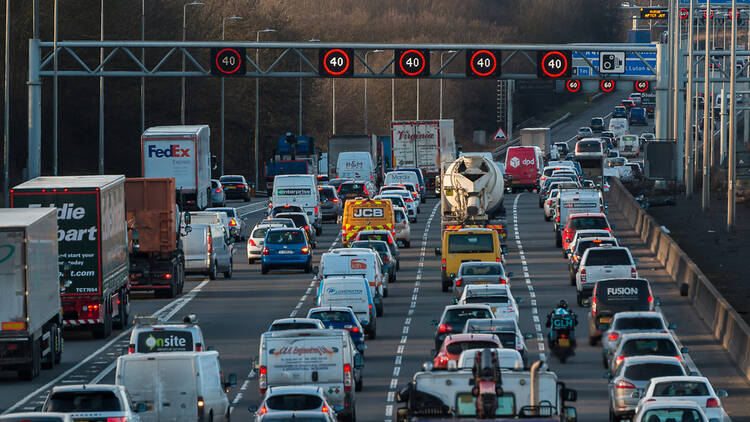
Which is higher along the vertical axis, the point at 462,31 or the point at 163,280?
the point at 462,31

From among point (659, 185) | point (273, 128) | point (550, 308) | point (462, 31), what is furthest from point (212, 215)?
point (462, 31)

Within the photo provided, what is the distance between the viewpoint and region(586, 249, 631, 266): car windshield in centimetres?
4203

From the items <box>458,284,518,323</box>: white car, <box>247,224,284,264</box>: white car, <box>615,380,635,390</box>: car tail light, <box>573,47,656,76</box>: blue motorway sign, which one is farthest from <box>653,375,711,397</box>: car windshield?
<box>573,47,656,76</box>: blue motorway sign

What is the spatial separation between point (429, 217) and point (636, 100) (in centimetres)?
9725

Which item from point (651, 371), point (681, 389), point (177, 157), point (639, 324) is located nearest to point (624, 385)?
point (651, 371)

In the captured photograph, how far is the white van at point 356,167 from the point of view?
8680 cm

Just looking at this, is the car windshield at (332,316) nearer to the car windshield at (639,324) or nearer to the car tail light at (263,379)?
the car windshield at (639,324)

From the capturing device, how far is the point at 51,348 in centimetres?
3284

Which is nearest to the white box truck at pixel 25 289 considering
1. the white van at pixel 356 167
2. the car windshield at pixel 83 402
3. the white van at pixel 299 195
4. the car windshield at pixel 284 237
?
the car windshield at pixel 83 402

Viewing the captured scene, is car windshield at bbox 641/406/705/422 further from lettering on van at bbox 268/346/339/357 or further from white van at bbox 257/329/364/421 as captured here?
lettering on van at bbox 268/346/339/357

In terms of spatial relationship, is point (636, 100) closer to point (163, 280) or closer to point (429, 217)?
point (429, 217)

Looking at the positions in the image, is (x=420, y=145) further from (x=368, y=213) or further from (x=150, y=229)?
(x=150, y=229)

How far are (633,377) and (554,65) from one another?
37963 mm

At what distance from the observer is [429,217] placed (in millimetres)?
74812
